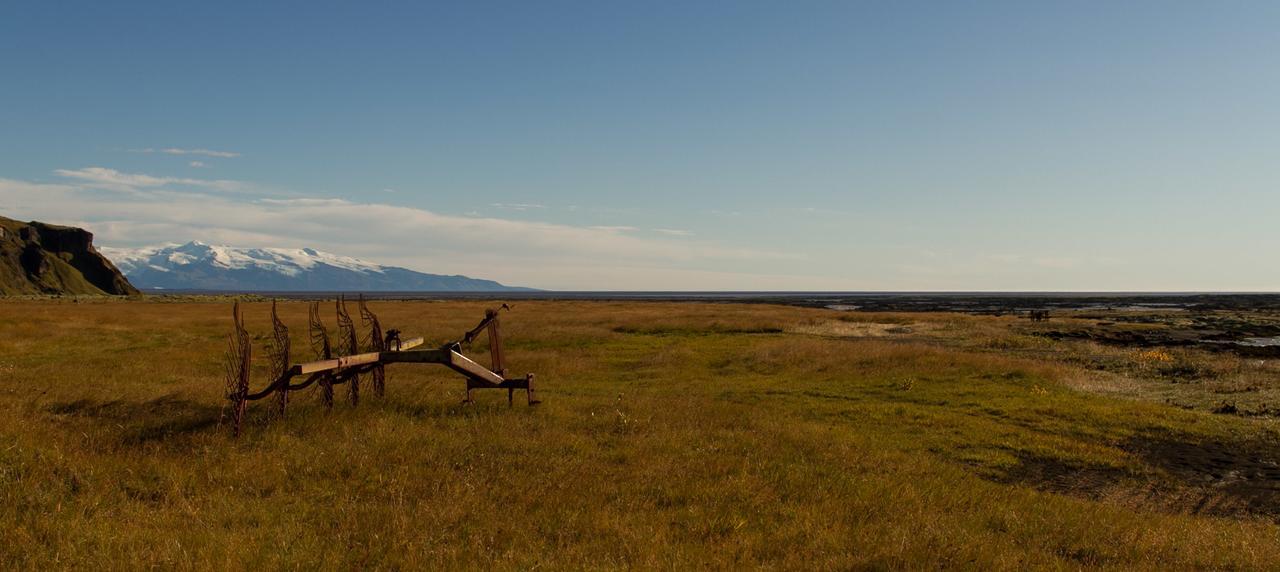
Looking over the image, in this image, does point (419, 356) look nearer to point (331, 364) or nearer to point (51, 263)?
point (331, 364)

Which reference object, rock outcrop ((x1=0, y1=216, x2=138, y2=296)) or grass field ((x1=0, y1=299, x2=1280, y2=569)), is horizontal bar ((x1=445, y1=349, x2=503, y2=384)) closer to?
grass field ((x1=0, y1=299, x2=1280, y2=569))

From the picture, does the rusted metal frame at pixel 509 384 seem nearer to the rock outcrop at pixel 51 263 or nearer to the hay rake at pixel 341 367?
the hay rake at pixel 341 367

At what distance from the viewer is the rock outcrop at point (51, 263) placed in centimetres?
14338

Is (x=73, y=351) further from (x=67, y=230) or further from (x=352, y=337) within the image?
(x=67, y=230)

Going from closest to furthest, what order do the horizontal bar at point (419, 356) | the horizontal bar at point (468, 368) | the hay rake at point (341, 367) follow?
the hay rake at point (341, 367) → the horizontal bar at point (419, 356) → the horizontal bar at point (468, 368)

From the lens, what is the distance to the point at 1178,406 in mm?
19266

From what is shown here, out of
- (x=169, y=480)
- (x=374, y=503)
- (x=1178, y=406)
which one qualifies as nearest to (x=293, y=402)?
(x=169, y=480)

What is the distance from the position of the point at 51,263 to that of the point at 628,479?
20151cm

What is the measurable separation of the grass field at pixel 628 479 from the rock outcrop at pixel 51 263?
164 meters

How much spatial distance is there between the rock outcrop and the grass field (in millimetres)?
164223

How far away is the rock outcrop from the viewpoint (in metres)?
143

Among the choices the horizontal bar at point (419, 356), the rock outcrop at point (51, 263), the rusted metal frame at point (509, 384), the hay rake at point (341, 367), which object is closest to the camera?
the hay rake at point (341, 367)

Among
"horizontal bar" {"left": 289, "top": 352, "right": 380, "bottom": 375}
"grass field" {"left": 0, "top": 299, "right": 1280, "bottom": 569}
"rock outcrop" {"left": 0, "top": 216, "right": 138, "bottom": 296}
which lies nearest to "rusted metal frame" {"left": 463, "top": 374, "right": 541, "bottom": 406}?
"grass field" {"left": 0, "top": 299, "right": 1280, "bottom": 569}

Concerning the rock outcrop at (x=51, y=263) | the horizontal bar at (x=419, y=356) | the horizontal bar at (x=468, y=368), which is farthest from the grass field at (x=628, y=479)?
the rock outcrop at (x=51, y=263)
